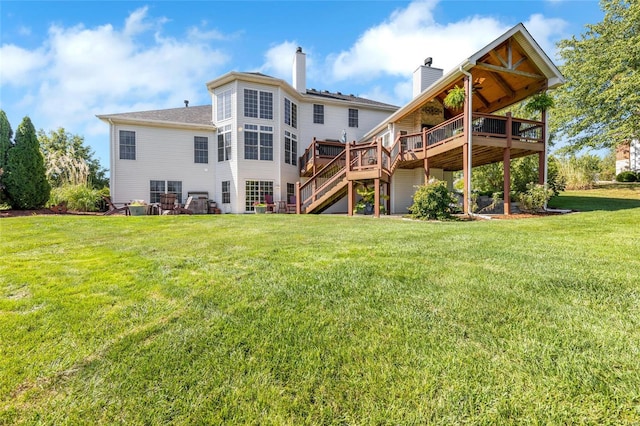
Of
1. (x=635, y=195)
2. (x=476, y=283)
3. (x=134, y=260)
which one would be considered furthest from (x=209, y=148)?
(x=635, y=195)

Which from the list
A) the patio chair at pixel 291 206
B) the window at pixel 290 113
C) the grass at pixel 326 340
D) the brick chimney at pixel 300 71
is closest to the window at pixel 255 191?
the patio chair at pixel 291 206

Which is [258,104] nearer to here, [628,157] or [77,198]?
[77,198]

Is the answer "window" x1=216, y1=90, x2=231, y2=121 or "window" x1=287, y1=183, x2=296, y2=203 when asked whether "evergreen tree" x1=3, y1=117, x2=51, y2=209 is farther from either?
"window" x1=287, y1=183, x2=296, y2=203

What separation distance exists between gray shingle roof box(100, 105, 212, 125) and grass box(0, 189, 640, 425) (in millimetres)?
13917

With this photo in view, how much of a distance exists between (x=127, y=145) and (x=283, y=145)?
27.8 ft

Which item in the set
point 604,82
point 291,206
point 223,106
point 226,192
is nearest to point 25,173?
point 226,192

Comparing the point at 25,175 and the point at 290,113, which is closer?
A: the point at 25,175

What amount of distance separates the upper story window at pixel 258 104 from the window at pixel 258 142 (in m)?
0.65

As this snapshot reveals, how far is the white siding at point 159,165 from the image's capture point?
15.2 meters

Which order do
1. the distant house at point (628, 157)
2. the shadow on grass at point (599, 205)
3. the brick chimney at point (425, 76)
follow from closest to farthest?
the shadow on grass at point (599, 205) < the brick chimney at point (425, 76) < the distant house at point (628, 157)

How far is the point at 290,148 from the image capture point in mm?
16938

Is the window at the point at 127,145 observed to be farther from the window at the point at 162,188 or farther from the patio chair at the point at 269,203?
the patio chair at the point at 269,203

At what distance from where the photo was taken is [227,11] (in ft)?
33.3

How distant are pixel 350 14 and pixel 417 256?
1125 centimetres
